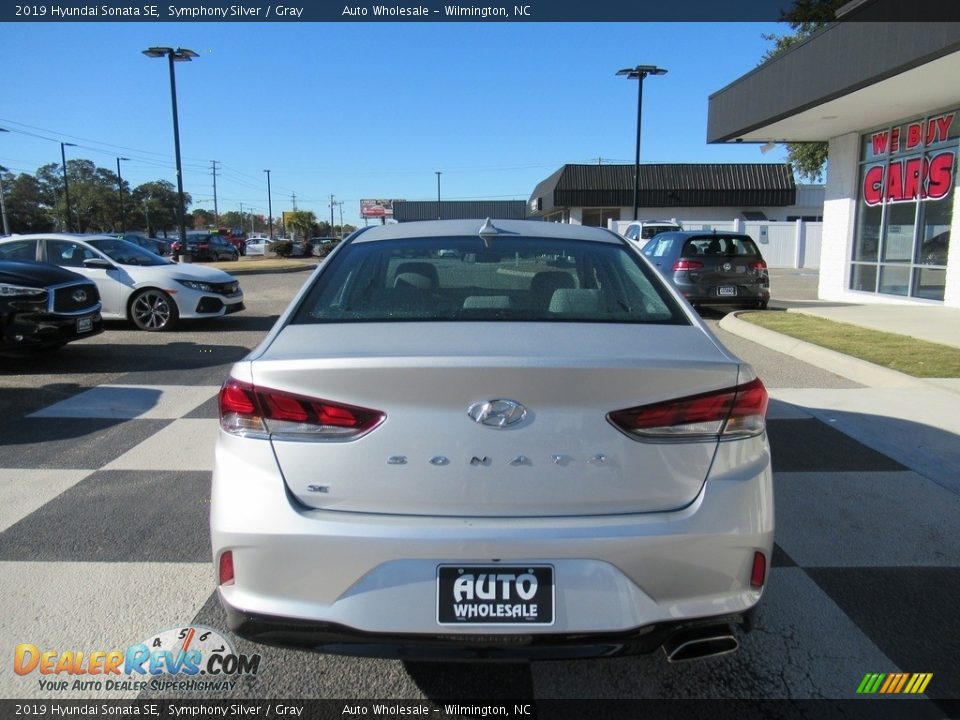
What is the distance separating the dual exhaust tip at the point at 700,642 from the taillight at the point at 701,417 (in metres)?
0.58

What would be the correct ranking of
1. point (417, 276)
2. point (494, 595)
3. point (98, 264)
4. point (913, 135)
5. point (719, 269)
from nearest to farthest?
point (494, 595) → point (417, 276) → point (98, 264) → point (719, 269) → point (913, 135)

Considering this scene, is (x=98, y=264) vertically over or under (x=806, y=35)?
under

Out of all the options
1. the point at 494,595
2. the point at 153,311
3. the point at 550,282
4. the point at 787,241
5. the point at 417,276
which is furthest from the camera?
the point at 787,241

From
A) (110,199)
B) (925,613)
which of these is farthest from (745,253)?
(110,199)

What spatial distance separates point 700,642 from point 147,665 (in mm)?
2003

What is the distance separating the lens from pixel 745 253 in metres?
13.2

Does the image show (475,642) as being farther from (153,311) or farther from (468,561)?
(153,311)

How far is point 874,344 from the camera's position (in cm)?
892

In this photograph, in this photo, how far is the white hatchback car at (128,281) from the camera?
10648 mm

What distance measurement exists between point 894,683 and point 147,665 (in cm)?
274

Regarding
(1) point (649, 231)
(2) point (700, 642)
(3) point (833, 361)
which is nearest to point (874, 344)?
(3) point (833, 361)

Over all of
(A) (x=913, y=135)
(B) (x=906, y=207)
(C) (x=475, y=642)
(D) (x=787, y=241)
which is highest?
(A) (x=913, y=135)

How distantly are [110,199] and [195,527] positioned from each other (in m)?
93.9

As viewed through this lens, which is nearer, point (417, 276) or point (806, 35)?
point (417, 276)
